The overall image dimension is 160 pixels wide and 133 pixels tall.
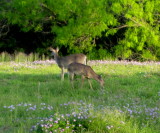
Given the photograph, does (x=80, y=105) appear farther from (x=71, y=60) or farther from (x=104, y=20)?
(x=104, y=20)

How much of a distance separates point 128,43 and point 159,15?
3.01 meters

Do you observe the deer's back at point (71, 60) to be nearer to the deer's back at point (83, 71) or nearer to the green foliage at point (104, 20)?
the deer's back at point (83, 71)

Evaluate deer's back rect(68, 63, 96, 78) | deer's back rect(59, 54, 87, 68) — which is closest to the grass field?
deer's back rect(68, 63, 96, 78)

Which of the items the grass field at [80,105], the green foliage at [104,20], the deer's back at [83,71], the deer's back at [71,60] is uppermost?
the green foliage at [104,20]

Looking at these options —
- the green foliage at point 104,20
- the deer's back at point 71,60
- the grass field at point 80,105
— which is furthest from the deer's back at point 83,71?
the green foliage at point 104,20

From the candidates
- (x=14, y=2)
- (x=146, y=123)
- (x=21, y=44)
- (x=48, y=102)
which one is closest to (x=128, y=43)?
(x=14, y=2)

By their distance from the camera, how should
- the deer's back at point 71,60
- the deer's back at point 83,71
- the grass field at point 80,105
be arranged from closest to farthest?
the grass field at point 80,105
the deer's back at point 83,71
the deer's back at point 71,60

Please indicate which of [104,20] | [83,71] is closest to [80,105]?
[83,71]

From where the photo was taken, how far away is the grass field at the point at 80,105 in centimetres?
673

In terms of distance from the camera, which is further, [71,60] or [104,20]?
[104,20]

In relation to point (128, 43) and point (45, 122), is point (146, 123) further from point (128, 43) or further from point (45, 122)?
point (128, 43)

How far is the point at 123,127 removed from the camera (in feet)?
22.2

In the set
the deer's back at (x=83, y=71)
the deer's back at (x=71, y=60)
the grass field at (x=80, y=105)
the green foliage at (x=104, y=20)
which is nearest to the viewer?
the grass field at (x=80, y=105)

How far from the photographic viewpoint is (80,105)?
27.8ft
